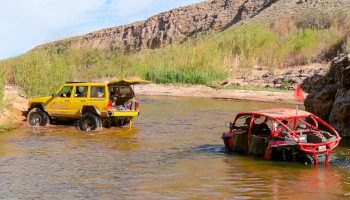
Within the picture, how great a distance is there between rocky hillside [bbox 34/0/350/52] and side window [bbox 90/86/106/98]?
2243 inches

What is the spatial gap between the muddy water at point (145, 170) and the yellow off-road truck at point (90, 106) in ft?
2.16

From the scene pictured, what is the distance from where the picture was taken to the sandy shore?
34.8 meters

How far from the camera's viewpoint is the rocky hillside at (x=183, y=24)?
287ft

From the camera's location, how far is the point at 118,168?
1390cm

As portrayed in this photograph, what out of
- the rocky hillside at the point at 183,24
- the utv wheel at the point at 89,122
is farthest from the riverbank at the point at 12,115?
the rocky hillside at the point at 183,24

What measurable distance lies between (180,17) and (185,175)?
90.6 m

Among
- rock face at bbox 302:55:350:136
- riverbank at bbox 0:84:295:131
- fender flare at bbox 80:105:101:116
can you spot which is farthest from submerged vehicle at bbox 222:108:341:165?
riverbank at bbox 0:84:295:131

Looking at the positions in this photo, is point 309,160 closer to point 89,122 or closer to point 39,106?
point 89,122

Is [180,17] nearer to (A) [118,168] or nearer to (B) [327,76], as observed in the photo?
(B) [327,76]

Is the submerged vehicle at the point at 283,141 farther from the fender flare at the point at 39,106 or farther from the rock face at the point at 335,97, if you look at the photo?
the fender flare at the point at 39,106

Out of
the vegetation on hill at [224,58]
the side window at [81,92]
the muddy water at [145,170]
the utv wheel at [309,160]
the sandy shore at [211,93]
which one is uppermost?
the vegetation on hill at [224,58]

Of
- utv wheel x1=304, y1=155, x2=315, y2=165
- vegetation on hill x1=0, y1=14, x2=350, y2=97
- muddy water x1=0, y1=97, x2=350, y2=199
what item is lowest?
muddy water x1=0, y1=97, x2=350, y2=199

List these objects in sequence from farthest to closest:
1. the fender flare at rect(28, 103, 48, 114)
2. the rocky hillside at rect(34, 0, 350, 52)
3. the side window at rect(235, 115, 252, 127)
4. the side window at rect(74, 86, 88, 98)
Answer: the rocky hillside at rect(34, 0, 350, 52) < the fender flare at rect(28, 103, 48, 114) < the side window at rect(74, 86, 88, 98) < the side window at rect(235, 115, 252, 127)

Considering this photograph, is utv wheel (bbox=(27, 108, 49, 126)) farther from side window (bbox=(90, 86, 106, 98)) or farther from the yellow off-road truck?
side window (bbox=(90, 86, 106, 98))
